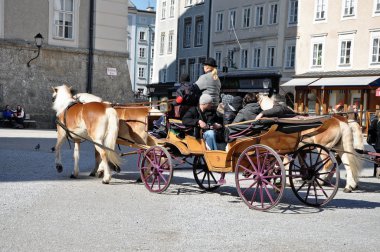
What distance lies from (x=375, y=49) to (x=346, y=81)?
8.40 feet

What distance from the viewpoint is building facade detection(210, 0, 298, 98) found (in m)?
39.6

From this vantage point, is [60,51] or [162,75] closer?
[60,51]

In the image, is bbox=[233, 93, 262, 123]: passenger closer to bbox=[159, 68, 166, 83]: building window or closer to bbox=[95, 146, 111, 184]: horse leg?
bbox=[95, 146, 111, 184]: horse leg

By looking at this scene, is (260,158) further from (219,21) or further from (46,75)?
(219,21)

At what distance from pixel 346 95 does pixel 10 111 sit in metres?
20.1

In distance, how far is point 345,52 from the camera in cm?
3553

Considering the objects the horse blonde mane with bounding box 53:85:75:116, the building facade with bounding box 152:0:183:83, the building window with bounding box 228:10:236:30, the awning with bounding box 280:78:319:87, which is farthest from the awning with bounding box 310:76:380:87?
the horse blonde mane with bounding box 53:85:75:116

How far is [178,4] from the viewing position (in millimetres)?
52531

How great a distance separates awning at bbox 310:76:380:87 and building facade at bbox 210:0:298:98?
11.4 feet

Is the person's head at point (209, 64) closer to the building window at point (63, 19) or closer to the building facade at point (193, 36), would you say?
the building window at point (63, 19)

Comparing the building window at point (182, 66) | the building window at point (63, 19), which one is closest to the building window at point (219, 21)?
the building window at point (182, 66)

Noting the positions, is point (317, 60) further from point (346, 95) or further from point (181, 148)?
point (181, 148)

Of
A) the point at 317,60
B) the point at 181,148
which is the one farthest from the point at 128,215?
the point at 317,60

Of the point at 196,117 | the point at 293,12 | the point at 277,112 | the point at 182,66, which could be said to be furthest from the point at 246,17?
the point at 277,112
